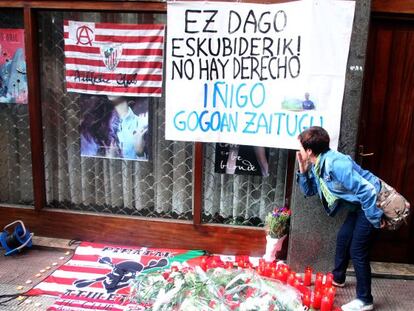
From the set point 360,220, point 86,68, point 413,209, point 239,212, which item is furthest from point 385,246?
point 86,68

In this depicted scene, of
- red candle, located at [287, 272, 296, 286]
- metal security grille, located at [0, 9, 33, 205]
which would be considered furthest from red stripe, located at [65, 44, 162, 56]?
red candle, located at [287, 272, 296, 286]

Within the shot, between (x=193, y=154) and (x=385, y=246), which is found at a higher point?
(x=193, y=154)

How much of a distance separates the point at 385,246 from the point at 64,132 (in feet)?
12.3

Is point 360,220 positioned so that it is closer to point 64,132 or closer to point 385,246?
point 385,246

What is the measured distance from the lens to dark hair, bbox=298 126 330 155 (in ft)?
11.2

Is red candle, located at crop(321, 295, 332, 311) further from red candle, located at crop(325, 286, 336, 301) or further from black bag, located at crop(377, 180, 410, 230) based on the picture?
black bag, located at crop(377, 180, 410, 230)

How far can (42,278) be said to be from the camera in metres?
3.96

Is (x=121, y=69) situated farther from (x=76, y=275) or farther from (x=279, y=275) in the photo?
(x=279, y=275)

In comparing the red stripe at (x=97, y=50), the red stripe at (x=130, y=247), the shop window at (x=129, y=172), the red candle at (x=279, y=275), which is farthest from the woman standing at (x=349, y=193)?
the red stripe at (x=97, y=50)

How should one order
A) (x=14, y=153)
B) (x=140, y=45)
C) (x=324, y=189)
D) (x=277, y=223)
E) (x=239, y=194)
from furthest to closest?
(x=14, y=153)
(x=239, y=194)
(x=140, y=45)
(x=277, y=223)
(x=324, y=189)

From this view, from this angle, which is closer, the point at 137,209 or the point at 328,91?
the point at 328,91

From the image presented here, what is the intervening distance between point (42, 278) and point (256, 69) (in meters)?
2.89

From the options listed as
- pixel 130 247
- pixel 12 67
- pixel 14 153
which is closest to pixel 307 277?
pixel 130 247

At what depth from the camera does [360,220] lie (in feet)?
11.3
